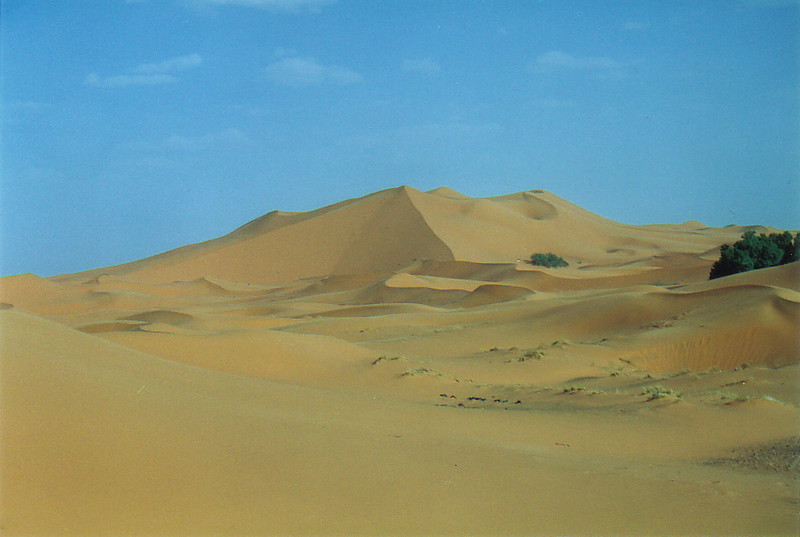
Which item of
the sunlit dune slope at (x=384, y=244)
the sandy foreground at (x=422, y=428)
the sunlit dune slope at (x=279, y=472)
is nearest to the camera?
the sunlit dune slope at (x=279, y=472)

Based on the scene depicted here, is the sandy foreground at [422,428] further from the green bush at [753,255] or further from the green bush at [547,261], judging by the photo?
the green bush at [547,261]

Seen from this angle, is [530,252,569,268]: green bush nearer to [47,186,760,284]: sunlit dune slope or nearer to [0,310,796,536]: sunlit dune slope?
[47,186,760,284]: sunlit dune slope

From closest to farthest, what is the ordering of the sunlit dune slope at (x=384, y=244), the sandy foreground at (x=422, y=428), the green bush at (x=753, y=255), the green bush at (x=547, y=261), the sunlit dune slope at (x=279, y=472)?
the sunlit dune slope at (x=279, y=472) → the sandy foreground at (x=422, y=428) → the green bush at (x=753, y=255) → the green bush at (x=547, y=261) → the sunlit dune slope at (x=384, y=244)

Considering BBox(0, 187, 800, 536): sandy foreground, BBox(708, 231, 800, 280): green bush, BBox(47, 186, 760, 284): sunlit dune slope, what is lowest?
BBox(0, 187, 800, 536): sandy foreground

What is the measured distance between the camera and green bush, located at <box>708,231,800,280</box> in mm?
31250

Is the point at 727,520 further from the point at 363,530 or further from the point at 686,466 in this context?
the point at 363,530

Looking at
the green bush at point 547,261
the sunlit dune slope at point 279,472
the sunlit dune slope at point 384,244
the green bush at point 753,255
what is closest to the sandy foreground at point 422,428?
the sunlit dune slope at point 279,472

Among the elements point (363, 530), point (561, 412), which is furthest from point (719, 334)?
point (363, 530)

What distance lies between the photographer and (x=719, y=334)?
18.0 m

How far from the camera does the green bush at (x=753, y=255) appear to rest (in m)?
31.2

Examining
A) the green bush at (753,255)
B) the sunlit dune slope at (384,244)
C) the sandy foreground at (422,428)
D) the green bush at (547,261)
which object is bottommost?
the sandy foreground at (422,428)

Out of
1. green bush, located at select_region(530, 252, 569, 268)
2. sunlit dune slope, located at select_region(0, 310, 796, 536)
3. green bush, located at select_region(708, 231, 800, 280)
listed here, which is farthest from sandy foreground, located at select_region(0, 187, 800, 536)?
green bush, located at select_region(530, 252, 569, 268)

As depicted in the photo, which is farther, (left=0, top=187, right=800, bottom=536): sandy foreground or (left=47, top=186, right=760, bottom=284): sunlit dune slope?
(left=47, top=186, right=760, bottom=284): sunlit dune slope

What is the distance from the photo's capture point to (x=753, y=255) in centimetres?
3180
